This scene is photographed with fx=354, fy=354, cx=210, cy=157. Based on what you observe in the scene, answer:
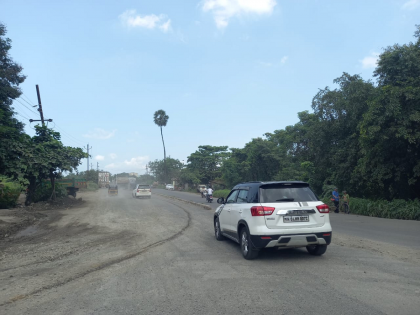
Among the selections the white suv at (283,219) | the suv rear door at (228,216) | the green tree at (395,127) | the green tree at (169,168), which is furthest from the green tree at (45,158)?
the green tree at (169,168)

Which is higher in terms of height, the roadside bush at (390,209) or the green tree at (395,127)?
the green tree at (395,127)

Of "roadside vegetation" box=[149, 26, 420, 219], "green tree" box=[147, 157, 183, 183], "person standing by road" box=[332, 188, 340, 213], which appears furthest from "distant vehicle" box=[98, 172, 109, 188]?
"person standing by road" box=[332, 188, 340, 213]

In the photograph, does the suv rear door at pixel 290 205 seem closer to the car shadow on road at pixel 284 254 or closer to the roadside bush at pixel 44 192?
the car shadow on road at pixel 284 254

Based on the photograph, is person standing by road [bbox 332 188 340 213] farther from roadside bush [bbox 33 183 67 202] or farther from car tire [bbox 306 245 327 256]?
roadside bush [bbox 33 183 67 202]

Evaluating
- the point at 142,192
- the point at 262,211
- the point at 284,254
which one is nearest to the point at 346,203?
the point at 284,254

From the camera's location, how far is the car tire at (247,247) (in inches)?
295

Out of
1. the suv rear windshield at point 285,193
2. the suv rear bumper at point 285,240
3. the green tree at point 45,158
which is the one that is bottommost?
the suv rear bumper at point 285,240

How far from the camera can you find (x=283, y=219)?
7.31m

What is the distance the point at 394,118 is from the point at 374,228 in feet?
21.2

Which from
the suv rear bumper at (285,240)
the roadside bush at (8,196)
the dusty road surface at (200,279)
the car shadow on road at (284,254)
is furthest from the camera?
the roadside bush at (8,196)

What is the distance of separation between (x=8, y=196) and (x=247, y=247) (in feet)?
56.9

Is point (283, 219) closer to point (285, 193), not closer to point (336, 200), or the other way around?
point (285, 193)

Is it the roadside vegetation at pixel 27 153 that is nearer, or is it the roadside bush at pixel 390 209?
the roadside bush at pixel 390 209

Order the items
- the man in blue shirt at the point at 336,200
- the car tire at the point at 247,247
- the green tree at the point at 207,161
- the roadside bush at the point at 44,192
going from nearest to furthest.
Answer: the car tire at the point at 247,247
the man in blue shirt at the point at 336,200
the roadside bush at the point at 44,192
the green tree at the point at 207,161
